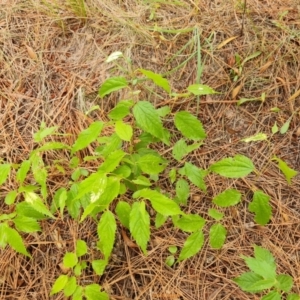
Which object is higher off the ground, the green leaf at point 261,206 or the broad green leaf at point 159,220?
the green leaf at point 261,206

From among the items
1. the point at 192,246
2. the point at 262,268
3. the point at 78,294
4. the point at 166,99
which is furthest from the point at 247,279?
the point at 166,99

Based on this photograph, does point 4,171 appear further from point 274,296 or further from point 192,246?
point 274,296

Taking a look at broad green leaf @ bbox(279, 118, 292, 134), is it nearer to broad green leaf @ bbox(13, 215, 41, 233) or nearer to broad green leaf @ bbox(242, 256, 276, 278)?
broad green leaf @ bbox(242, 256, 276, 278)

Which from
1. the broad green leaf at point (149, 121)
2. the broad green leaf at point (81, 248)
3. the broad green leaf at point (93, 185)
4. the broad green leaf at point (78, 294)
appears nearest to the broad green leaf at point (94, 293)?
the broad green leaf at point (78, 294)

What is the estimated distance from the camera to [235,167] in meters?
1.40

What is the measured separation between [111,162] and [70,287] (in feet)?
1.57

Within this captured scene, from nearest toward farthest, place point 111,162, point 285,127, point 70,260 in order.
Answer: point 111,162 → point 70,260 → point 285,127

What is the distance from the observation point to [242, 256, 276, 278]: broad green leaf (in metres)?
1.27

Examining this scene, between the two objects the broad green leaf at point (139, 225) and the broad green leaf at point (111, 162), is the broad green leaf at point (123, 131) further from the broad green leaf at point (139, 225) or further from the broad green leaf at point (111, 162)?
the broad green leaf at point (139, 225)

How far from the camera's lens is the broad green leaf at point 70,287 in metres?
1.42

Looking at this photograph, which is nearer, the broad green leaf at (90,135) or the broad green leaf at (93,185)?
the broad green leaf at (93,185)

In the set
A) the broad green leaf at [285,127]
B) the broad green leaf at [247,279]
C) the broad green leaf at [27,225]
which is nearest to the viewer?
the broad green leaf at [247,279]

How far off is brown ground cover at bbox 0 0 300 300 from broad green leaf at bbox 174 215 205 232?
147 mm

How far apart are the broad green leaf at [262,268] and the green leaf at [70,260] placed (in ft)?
2.04
